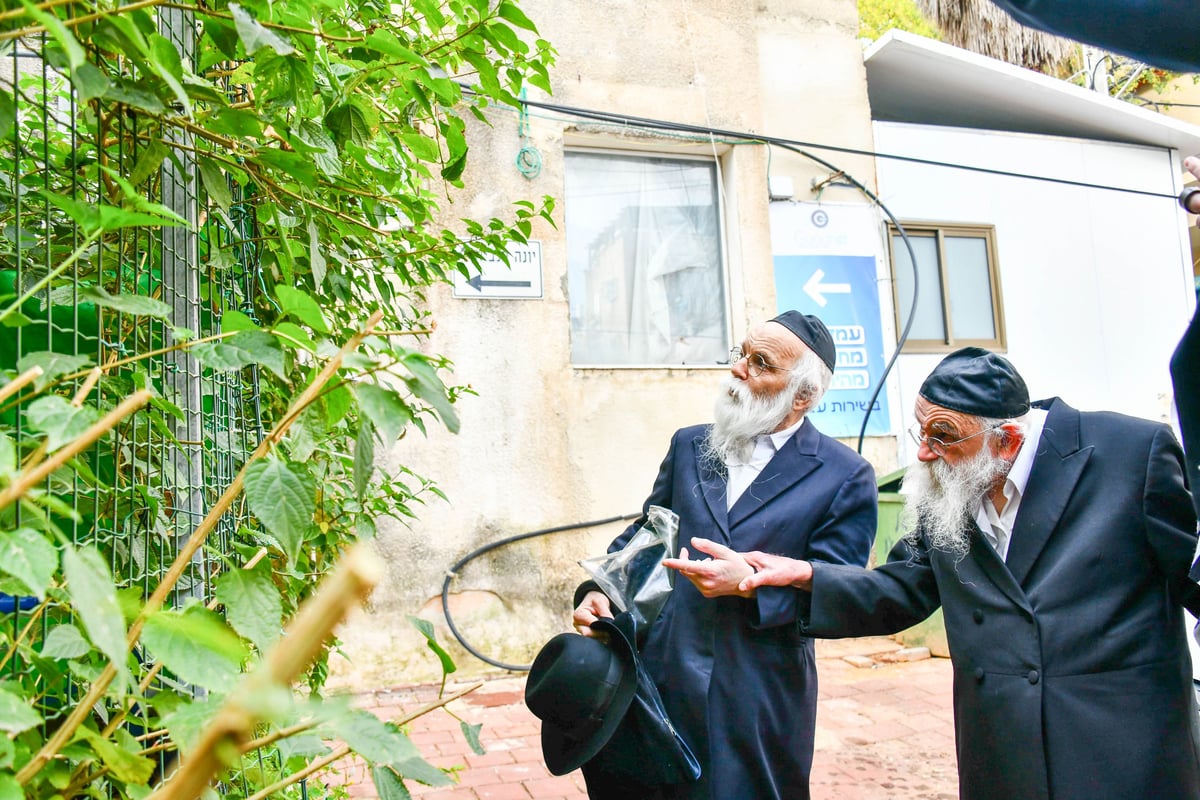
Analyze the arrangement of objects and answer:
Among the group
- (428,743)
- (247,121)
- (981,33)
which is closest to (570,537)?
(428,743)

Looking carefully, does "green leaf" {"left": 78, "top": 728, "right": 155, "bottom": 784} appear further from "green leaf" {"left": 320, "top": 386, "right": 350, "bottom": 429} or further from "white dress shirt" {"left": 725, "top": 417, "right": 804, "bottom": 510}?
"white dress shirt" {"left": 725, "top": 417, "right": 804, "bottom": 510}

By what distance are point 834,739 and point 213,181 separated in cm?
460

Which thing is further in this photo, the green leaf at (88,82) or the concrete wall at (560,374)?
the concrete wall at (560,374)

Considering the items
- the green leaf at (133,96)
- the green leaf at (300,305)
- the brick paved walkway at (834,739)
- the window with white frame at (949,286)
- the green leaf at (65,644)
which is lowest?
the brick paved walkway at (834,739)

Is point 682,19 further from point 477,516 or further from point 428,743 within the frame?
point 428,743

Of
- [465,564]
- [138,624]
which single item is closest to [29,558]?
[138,624]

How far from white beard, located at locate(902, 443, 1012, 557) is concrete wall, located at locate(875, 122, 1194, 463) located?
5.88m

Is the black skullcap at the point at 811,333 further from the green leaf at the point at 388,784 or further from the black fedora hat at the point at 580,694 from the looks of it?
the green leaf at the point at 388,784

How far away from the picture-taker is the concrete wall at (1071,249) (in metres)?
8.20

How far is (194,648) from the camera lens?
77cm

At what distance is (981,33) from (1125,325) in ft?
16.8

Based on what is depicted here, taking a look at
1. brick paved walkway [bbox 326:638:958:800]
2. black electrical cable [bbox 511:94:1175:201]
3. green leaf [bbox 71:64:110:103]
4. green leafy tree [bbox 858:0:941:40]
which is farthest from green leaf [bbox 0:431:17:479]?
green leafy tree [bbox 858:0:941:40]

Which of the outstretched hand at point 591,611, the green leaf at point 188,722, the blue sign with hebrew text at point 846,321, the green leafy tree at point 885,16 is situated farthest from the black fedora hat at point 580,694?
the green leafy tree at point 885,16

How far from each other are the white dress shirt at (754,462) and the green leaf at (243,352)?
1984 mm
